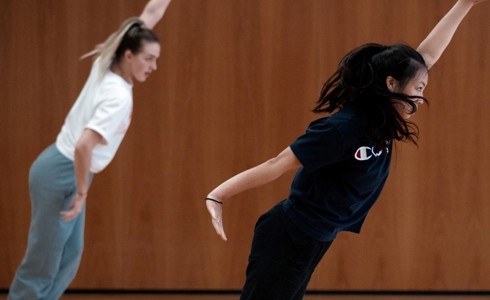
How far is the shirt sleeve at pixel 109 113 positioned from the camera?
254cm

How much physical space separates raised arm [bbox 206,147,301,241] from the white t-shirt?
18.4 inches

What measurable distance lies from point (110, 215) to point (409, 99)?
7.83ft

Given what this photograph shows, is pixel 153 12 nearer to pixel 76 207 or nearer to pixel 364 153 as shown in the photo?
pixel 76 207

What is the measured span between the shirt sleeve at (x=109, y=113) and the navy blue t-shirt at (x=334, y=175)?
63 cm

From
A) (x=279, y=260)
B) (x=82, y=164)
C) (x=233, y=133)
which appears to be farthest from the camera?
(x=233, y=133)

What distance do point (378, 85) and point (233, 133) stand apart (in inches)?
77.6

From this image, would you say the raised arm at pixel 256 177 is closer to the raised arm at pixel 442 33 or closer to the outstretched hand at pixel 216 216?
the outstretched hand at pixel 216 216

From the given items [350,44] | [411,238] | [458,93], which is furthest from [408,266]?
[350,44]

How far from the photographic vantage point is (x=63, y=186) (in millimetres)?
2689

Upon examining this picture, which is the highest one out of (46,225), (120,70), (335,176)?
(120,70)

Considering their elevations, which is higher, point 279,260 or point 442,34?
point 442,34

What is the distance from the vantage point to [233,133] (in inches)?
169

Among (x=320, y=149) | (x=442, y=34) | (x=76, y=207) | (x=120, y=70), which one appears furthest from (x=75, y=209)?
(x=442, y=34)

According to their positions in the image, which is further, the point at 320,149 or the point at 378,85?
the point at 378,85
